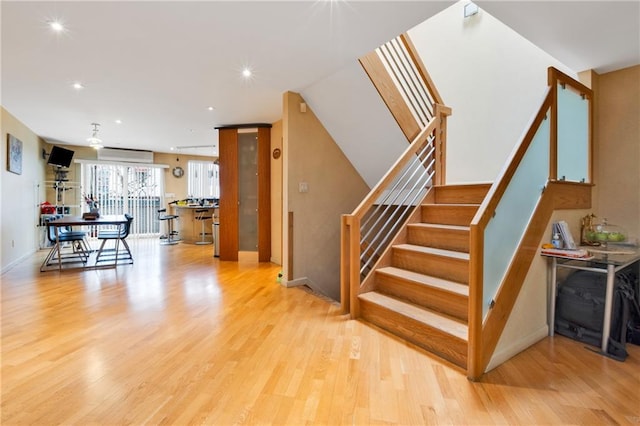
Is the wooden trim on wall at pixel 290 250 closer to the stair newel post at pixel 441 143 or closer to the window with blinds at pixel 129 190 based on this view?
the stair newel post at pixel 441 143

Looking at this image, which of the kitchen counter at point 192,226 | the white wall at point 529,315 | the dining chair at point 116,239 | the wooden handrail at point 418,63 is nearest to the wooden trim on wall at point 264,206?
the dining chair at point 116,239

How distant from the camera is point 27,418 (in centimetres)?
156

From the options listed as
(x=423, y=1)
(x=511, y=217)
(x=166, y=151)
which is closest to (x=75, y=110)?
(x=166, y=151)

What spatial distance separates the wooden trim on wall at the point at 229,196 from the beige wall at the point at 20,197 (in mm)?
3208

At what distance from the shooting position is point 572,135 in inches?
106

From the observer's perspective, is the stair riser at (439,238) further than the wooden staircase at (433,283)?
Yes

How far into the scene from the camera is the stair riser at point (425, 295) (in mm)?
2332

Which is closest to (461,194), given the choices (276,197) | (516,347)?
(516,347)

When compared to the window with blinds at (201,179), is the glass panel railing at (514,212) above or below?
below

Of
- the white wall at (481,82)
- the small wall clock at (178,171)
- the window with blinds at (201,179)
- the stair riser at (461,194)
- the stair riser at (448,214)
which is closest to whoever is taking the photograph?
the stair riser at (448,214)

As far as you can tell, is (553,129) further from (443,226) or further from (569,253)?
(443,226)

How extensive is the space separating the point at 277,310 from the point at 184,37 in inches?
105

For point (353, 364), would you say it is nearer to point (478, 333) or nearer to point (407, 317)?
point (407, 317)

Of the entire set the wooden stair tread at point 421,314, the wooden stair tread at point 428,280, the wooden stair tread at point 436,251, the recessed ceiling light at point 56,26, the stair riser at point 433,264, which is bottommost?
the wooden stair tread at point 421,314
